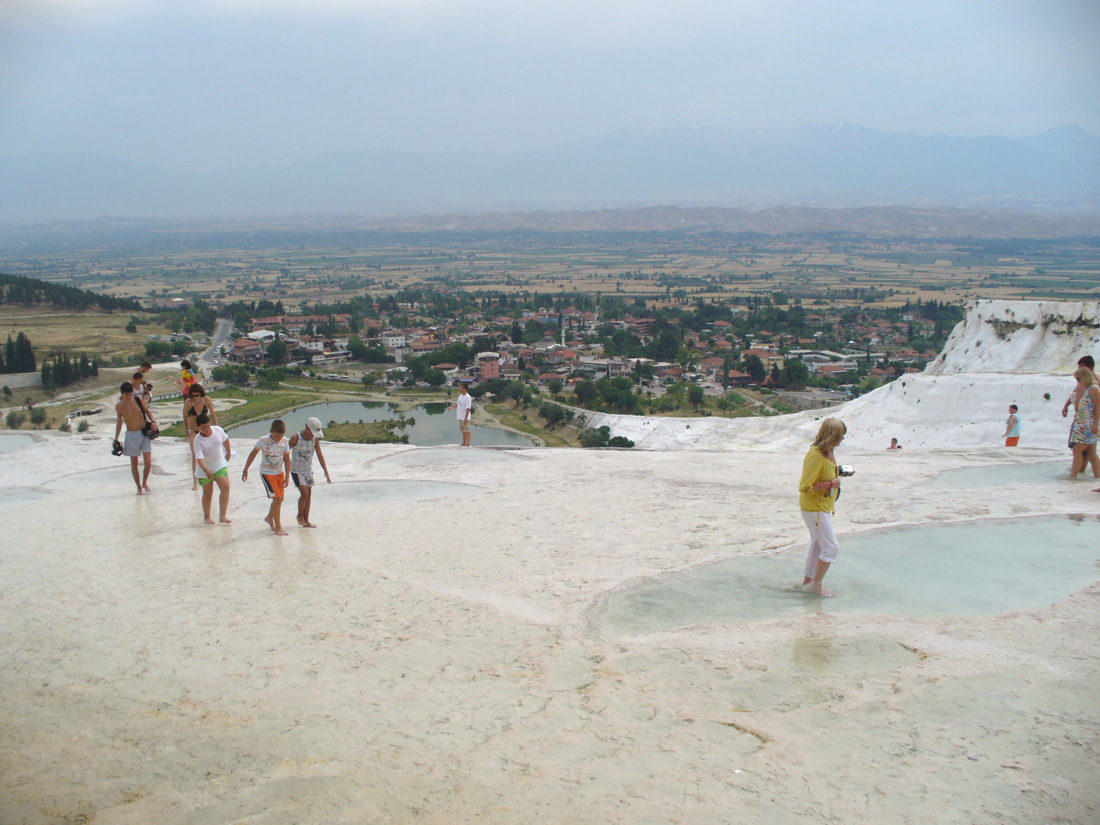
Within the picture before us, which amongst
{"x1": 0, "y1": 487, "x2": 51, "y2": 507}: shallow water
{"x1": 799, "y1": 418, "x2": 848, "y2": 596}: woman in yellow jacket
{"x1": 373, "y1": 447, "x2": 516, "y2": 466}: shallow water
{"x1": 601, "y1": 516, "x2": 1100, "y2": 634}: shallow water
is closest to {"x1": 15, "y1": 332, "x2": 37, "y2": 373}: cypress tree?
{"x1": 0, "y1": 487, "x2": 51, "y2": 507}: shallow water

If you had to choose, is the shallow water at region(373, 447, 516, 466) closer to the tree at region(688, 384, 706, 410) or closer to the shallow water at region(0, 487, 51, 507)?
the shallow water at region(0, 487, 51, 507)

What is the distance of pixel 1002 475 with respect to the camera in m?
10.2

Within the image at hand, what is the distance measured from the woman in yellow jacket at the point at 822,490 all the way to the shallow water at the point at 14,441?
42.9ft

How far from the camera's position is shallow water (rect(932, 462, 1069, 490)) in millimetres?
Result: 9797

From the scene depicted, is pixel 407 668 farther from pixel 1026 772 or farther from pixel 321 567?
pixel 1026 772

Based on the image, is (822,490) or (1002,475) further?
(1002,475)

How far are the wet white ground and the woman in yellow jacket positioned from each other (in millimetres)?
505

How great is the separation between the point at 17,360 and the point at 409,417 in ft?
71.9

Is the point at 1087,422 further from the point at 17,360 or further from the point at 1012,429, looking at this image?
the point at 17,360

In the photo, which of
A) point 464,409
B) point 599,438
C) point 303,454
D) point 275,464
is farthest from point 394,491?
point 599,438

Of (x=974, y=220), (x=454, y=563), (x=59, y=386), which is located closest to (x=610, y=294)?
(x=59, y=386)

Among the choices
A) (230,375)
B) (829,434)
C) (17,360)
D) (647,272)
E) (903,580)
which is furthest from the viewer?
(647,272)

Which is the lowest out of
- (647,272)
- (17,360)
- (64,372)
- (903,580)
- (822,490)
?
(64,372)

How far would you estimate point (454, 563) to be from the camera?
7.59m
